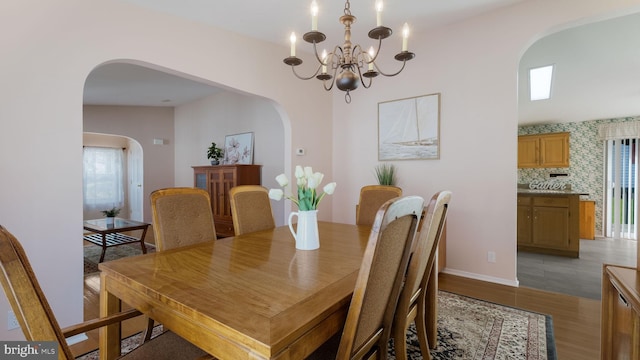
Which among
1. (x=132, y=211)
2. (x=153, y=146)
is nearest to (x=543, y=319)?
(x=153, y=146)

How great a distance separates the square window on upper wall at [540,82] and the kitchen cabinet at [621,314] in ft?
11.3

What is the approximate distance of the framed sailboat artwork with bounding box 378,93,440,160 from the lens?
341 centimetres

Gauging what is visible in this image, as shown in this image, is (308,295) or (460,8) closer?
(308,295)

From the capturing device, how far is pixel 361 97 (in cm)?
400

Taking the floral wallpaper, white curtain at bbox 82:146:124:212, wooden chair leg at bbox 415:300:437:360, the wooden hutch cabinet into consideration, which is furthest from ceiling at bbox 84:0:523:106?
the floral wallpaper

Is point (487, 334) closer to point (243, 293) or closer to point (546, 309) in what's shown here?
point (546, 309)

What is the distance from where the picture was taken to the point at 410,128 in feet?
11.7

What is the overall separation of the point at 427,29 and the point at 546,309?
3011mm

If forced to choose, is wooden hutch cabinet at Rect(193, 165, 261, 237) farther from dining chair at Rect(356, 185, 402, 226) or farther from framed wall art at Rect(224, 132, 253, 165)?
dining chair at Rect(356, 185, 402, 226)

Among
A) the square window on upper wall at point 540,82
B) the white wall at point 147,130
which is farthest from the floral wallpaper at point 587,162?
the white wall at point 147,130

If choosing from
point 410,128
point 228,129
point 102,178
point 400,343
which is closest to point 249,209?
point 400,343

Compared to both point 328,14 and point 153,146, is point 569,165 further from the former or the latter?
point 153,146

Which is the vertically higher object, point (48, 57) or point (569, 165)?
point (48, 57)

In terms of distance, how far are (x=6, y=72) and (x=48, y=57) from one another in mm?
249
